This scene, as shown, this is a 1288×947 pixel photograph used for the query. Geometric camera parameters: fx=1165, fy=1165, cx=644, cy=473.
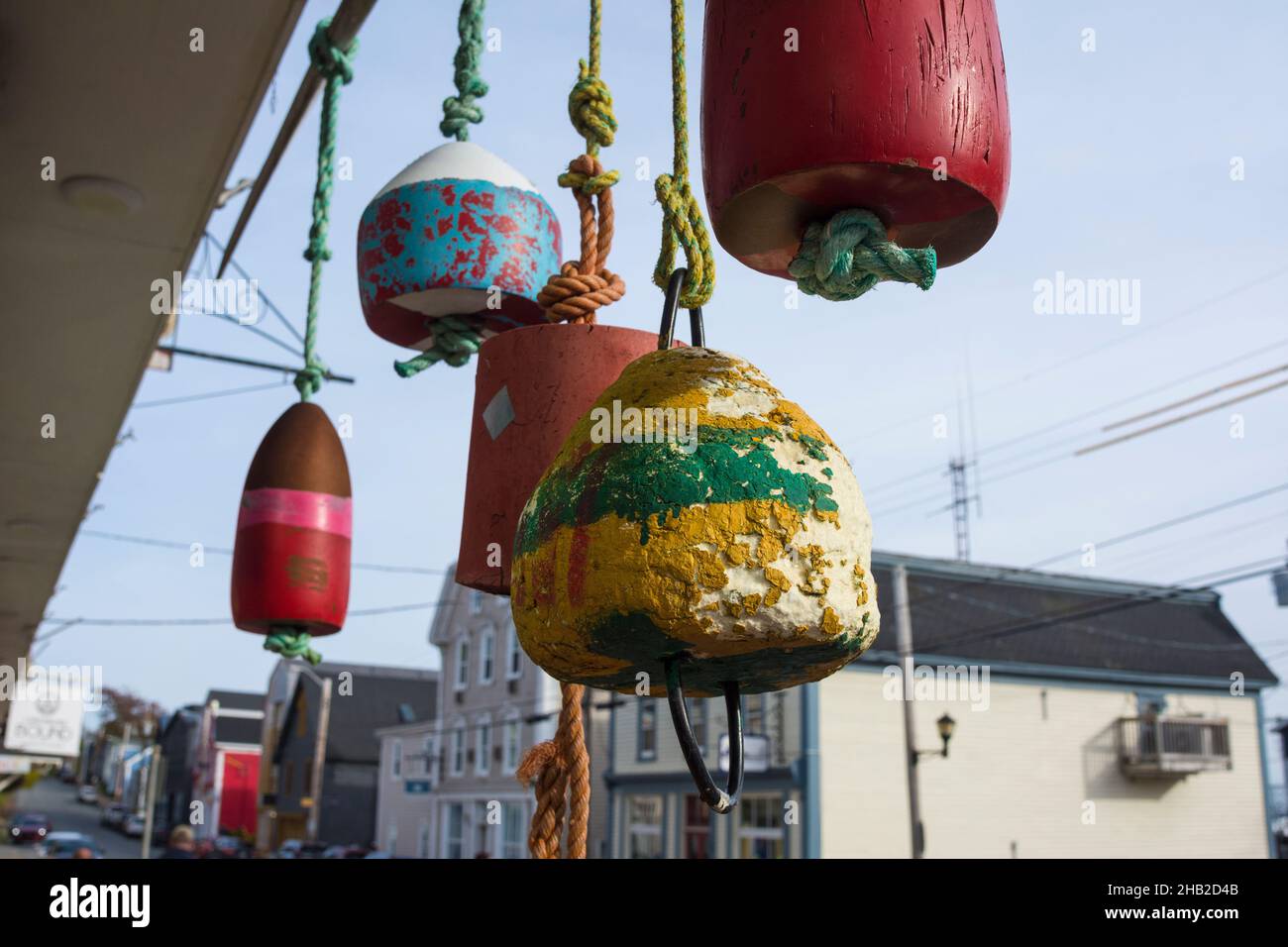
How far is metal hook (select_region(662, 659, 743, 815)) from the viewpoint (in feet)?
3.05

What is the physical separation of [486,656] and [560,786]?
28.8m

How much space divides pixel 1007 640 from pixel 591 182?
21.3 metres

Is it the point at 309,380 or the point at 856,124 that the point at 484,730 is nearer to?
the point at 309,380

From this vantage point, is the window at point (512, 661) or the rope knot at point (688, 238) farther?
the window at point (512, 661)

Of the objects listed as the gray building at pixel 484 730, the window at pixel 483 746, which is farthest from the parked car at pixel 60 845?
the window at pixel 483 746

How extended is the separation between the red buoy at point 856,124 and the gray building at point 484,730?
2366 cm

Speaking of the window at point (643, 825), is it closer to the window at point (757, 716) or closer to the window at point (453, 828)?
the window at point (757, 716)

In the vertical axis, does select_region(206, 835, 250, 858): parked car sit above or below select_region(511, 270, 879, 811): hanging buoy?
below

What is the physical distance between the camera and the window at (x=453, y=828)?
2991cm

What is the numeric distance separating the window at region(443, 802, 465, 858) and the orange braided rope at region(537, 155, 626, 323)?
2991 centimetres

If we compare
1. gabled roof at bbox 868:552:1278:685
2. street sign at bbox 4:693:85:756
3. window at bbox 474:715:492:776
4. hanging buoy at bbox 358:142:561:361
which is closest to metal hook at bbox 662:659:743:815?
hanging buoy at bbox 358:142:561:361

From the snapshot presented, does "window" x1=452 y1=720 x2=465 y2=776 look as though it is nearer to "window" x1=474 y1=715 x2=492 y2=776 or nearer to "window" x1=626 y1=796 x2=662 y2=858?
"window" x1=474 y1=715 x2=492 y2=776

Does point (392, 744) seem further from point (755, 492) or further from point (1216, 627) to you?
point (755, 492)

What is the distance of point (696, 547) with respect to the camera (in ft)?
3.18
